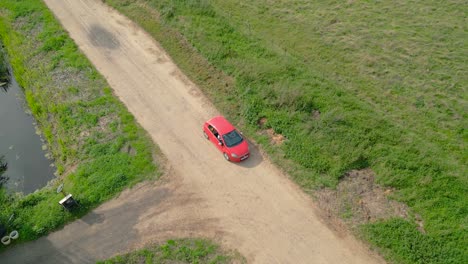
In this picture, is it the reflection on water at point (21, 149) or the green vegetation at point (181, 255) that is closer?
the green vegetation at point (181, 255)

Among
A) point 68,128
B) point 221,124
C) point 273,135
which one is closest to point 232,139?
point 221,124

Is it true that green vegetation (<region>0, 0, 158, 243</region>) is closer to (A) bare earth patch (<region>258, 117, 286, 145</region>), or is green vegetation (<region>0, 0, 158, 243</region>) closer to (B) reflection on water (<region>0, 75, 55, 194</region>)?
(B) reflection on water (<region>0, 75, 55, 194</region>)

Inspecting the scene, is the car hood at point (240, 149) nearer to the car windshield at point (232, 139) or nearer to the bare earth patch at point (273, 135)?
the car windshield at point (232, 139)

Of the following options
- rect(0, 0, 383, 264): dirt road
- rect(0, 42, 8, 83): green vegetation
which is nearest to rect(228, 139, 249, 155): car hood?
rect(0, 0, 383, 264): dirt road

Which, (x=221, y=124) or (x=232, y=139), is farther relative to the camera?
(x=221, y=124)

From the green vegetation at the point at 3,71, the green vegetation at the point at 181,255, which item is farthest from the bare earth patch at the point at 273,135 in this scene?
the green vegetation at the point at 3,71

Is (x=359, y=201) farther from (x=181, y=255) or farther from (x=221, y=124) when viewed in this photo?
(x=181, y=255)

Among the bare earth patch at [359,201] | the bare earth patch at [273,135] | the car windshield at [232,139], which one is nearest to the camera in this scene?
the bare earth patch at [359,201]

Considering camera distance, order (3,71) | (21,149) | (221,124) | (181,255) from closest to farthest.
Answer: (181,255) → (221,124) → (21,149) → (3,71)
